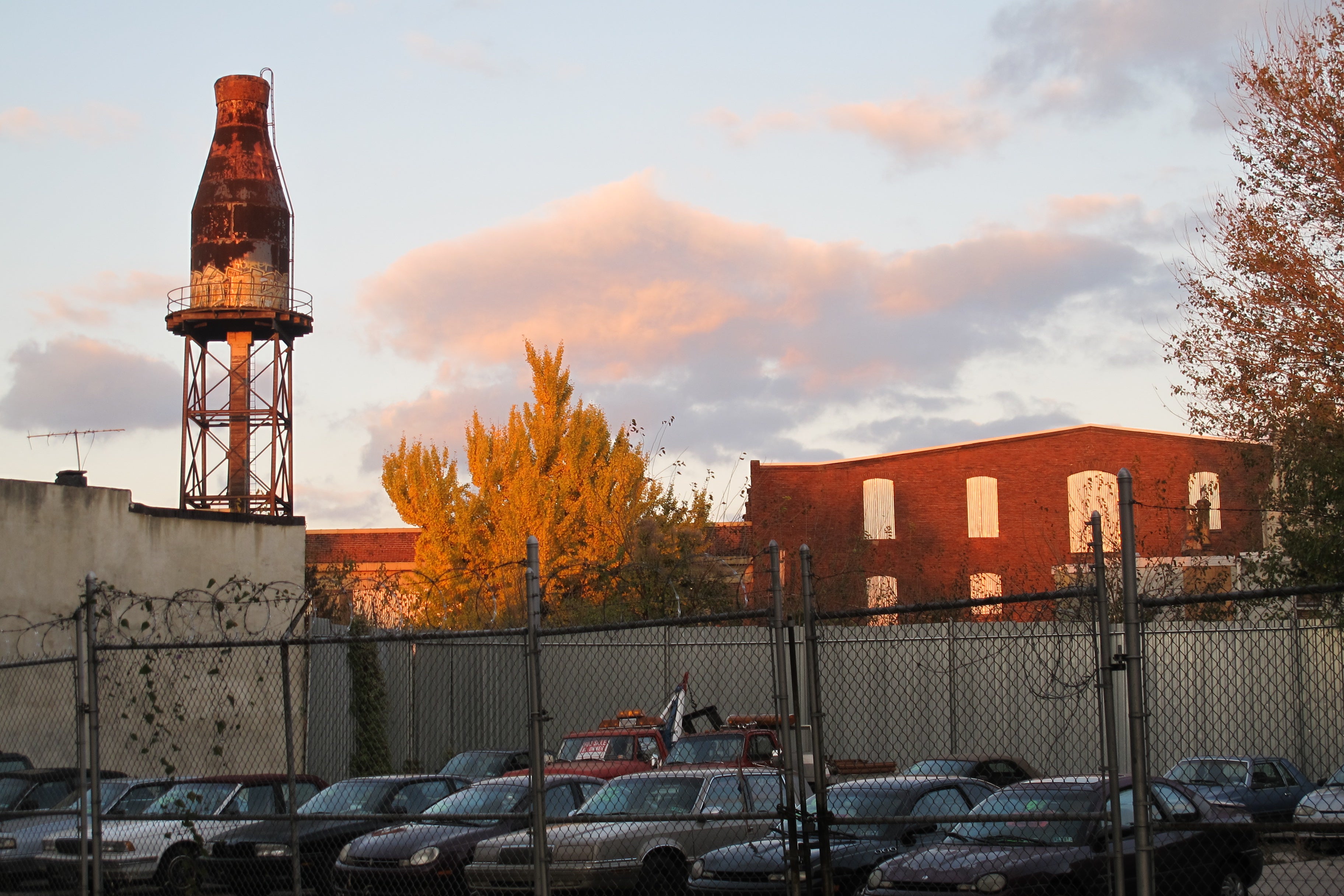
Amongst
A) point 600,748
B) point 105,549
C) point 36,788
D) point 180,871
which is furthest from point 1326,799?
point 105,549

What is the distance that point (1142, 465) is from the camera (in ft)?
140

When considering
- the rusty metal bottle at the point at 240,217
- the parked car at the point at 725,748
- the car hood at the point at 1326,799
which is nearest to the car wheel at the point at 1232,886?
the car hood at the point at 1326,799

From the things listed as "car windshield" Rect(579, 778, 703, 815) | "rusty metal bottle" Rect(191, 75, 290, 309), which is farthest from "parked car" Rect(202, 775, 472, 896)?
"rusty metal bottle" Rect(191, 75, 290, 309)

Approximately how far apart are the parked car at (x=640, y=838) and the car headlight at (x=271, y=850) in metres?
2.41

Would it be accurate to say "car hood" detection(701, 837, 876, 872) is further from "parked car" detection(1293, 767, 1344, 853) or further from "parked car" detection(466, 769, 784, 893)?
"parked car" detection(1293, 767, 1344, 853)

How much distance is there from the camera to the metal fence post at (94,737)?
30.1 ft

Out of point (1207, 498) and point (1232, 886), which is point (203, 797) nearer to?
point (1232, 886)

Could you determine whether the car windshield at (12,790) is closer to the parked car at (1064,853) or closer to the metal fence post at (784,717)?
the parked car at (1064,853)

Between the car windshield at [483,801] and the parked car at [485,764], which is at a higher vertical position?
the car windshield at [483,801]

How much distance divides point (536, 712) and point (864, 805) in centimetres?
495

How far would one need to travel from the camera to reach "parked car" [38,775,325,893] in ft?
42.1

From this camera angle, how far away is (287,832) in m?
13.5

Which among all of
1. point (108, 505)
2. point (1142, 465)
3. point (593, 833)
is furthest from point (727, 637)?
point (1142, 465)

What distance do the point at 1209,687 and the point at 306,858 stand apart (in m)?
13.3
